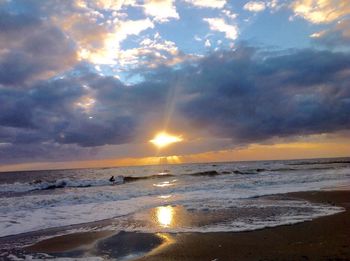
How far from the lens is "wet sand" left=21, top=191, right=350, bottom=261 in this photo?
7949 mm

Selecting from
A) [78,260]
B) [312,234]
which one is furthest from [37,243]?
[312,234]

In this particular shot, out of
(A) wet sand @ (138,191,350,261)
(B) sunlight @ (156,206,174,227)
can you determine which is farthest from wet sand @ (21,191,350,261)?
(B) sunlight @ (156,206,174,227)

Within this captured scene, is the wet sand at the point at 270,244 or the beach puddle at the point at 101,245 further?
the beach puddle at the point at 101,245

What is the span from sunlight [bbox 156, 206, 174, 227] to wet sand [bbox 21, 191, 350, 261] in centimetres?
191

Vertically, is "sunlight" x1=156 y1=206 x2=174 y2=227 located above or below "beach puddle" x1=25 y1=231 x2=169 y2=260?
above

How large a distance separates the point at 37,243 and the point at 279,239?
701cm

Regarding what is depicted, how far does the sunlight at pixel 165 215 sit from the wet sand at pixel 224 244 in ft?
6.27

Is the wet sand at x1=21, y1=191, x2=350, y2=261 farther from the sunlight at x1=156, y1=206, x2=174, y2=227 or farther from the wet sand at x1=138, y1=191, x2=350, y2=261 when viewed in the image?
the sunlight at x1=156, y1=206, x2=174, y2=227

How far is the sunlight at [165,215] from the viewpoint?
42.9 ft

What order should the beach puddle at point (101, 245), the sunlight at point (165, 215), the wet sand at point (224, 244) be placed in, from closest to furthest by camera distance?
1. the wet sand at point (224, 244)
2. the beach puddle at point (101, 245)
3. the sunlight at point (165, 215)

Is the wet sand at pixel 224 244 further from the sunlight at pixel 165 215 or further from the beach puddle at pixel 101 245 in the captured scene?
the sunlight at pixel 165 215

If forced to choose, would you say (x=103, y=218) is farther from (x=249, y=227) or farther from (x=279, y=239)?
(x=279, y=239)

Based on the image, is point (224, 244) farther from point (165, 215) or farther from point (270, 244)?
point (165, 215)

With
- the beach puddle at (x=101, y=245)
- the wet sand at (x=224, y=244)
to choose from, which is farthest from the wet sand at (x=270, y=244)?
the beach puddle at (x=101, y=245)
